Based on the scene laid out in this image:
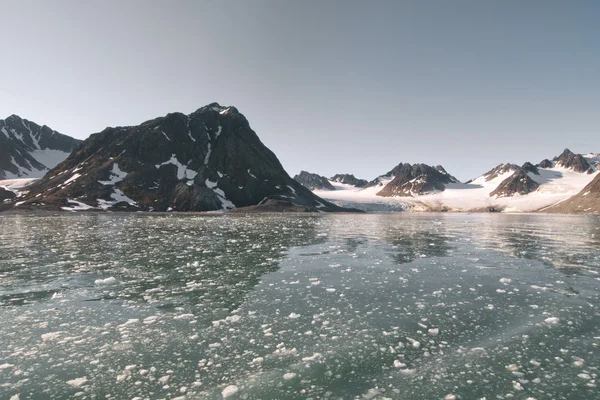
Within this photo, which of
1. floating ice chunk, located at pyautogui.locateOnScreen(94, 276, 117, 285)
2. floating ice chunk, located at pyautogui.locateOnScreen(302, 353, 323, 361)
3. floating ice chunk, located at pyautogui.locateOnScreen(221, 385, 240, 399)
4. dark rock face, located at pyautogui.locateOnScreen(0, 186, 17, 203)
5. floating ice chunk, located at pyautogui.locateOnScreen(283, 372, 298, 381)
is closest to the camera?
floating ice chunk, located at pyautogui.locateOnScreen(221, 385, 240, 399)

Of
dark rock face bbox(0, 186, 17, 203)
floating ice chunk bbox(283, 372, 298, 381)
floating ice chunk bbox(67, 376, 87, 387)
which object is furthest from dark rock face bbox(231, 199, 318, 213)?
floating ice chunk bbox(283, 372, 298, 381)

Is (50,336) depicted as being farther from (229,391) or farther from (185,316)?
(229,391)

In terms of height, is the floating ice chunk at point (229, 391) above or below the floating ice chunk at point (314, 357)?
above

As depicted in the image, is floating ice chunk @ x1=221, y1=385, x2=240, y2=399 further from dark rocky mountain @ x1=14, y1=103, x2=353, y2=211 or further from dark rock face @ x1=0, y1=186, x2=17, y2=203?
dark rock face @ x1=0, y1=186, x2=17, y2=203

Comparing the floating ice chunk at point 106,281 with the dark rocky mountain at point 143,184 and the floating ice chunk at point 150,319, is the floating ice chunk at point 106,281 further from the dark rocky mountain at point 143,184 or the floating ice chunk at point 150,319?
the dark rocky mountain at point 143,184

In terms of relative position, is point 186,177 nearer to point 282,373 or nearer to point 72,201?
point 72,201

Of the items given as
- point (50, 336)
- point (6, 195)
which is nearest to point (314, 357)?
Answer: point (50, 336)

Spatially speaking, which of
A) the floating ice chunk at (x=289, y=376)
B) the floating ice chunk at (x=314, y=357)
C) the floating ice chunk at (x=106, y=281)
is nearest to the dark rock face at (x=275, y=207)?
the floating ice chunk at (x=106, y=281)
